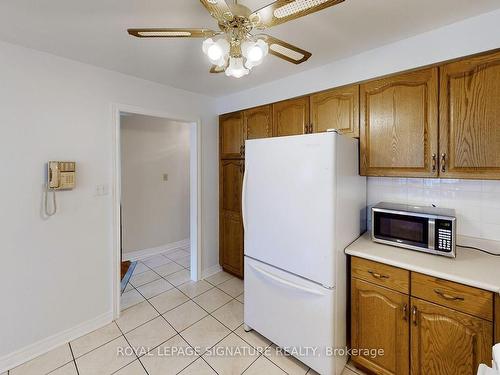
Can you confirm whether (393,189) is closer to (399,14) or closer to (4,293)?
(399,14)

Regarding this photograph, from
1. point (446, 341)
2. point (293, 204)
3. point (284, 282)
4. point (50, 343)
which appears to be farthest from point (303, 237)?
point (50, 343)

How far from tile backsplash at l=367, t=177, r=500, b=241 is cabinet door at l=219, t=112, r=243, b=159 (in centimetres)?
162

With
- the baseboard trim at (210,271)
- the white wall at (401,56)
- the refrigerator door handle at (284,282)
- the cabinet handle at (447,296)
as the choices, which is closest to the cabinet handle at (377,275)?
the cabinet handle at (447,296)

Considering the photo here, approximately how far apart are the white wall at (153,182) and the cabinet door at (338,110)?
2.52 meters

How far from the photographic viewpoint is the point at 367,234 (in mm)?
2010

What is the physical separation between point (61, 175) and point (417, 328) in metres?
2.67

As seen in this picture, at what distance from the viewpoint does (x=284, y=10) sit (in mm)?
953

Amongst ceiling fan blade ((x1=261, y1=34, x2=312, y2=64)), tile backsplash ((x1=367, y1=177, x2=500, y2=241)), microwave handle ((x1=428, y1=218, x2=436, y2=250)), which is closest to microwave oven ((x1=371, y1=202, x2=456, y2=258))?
microwave handle ((x1=428, y1=218, x2=436, y2=250))

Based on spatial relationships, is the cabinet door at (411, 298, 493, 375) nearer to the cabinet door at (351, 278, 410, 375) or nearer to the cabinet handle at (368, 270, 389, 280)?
the cabinet door at (351, 278, 410, 375)

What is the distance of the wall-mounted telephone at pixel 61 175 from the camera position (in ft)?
5.92

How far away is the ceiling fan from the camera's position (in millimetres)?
925

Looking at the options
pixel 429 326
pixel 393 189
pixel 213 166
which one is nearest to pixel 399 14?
pixel 393 189

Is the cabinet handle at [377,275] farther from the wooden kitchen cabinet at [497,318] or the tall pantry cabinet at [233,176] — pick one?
the tall pantry cabinet at [233,176]

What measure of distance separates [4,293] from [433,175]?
314 centimetres
